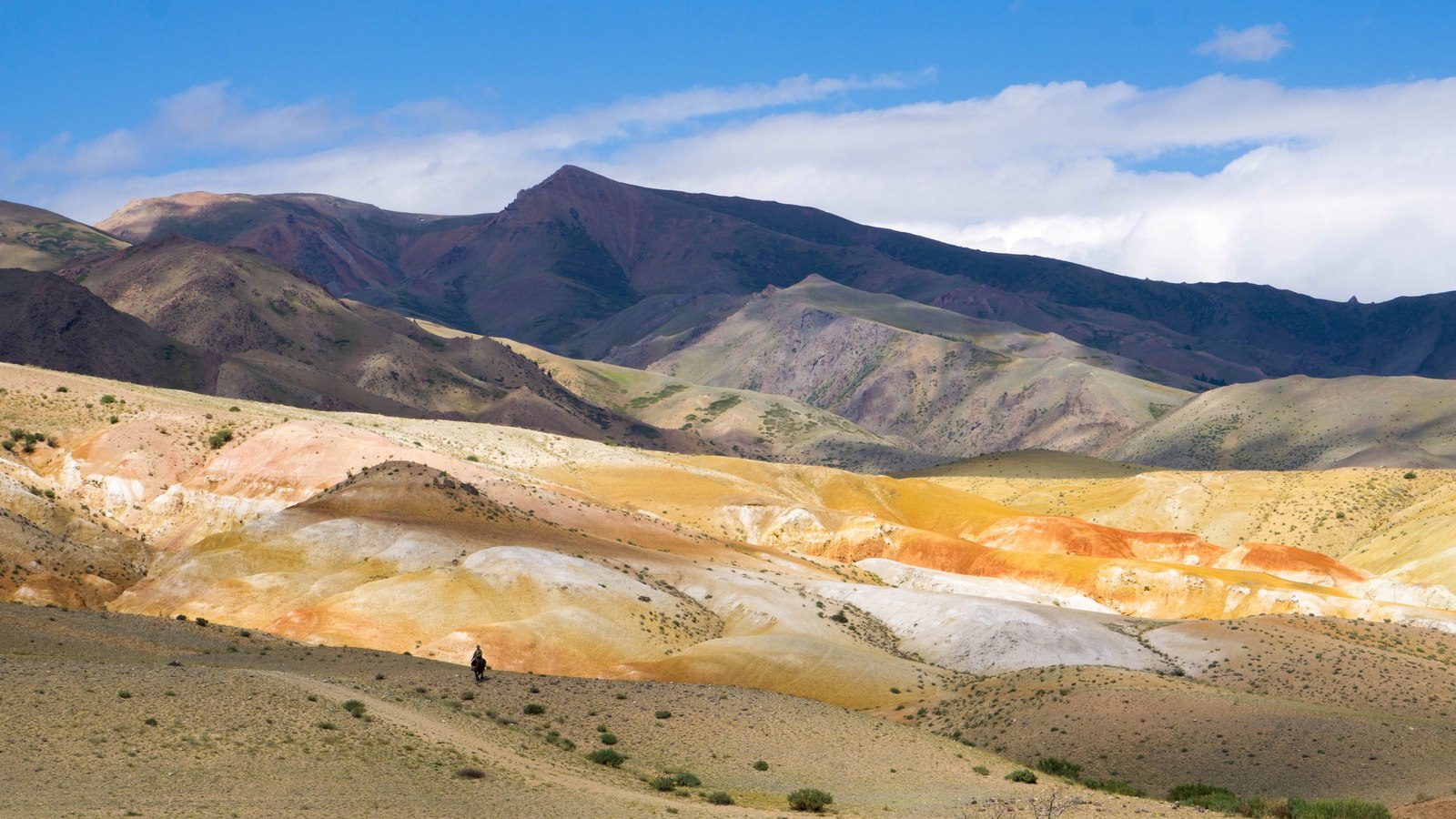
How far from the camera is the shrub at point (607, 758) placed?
36.6 m

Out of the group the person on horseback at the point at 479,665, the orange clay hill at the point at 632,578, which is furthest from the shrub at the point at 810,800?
the orange clay hill at the point at 632,578

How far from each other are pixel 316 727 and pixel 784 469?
101 m

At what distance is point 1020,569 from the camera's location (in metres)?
99.2

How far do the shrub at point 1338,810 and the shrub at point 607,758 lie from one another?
677 inches

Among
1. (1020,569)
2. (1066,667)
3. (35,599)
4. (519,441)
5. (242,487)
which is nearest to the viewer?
(1066,667)

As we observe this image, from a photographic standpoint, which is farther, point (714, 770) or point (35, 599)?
point (35, 599)

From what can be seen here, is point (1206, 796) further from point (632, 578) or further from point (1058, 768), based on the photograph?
point (632, 578)

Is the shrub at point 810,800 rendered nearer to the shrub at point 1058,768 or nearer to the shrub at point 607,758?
the shrub at point 607,758

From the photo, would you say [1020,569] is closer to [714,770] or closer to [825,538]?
[825,538]

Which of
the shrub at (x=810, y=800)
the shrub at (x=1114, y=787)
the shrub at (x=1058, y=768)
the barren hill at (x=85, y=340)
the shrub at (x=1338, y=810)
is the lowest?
the shrub at (x=1058, y=768)

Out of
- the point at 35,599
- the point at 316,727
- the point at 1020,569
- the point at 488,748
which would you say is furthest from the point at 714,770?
the point at 1020,569

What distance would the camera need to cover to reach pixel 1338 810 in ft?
110

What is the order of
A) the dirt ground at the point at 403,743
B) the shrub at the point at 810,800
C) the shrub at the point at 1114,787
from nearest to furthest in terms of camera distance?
the dirt ground at the point at 403,743 < the shrub at the point at 810,800 < the shrub at the point at 1114,787

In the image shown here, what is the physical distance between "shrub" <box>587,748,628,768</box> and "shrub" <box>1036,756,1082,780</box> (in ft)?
46.7
